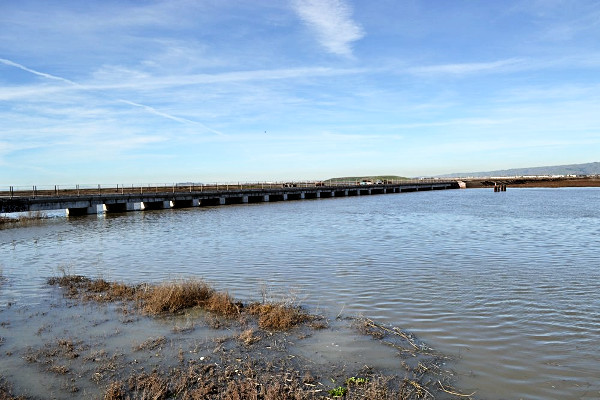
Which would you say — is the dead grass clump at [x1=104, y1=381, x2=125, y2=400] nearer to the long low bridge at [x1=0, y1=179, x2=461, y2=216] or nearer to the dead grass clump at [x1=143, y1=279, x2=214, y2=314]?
the dead grass clump at [x1=143, y1=279, x2=214, y2=314]

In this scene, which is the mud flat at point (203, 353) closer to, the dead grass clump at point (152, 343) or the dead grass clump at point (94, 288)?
the dead grass clump at point (152, 343)

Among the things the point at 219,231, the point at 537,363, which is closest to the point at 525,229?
the point at 219,231

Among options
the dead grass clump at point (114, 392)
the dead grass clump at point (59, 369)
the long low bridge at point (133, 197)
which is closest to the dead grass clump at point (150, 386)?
the dead grass clump at point (114, 392)

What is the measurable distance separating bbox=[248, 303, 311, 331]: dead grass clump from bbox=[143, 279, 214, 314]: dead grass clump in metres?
1.92

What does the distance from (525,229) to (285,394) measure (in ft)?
91.0

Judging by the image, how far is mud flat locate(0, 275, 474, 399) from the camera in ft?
22.0

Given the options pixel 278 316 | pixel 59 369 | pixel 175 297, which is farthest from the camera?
pixel 175 297

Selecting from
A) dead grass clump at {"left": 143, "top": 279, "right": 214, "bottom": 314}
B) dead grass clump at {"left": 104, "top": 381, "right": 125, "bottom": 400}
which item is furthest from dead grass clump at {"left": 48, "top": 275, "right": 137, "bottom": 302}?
dead grass clump at {"left": 104, "top": 381, "right": 125, "bottom": 400}

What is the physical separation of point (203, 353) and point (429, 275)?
30.5 feet

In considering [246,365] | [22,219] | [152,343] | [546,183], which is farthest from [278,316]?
[546,183]

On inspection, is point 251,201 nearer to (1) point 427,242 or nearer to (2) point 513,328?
(1) point 427,242

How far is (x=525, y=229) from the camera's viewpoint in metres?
29.4

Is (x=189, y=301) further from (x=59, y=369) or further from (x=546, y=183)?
(x=546, y=183)

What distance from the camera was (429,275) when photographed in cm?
1506
